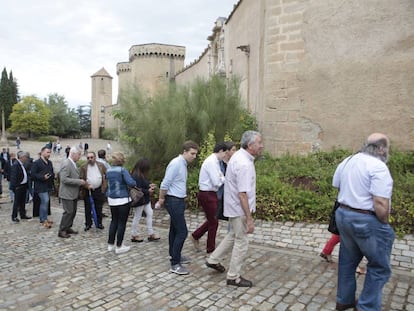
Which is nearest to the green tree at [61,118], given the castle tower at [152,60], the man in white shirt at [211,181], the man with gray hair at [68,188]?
the castle tower at [152,60]

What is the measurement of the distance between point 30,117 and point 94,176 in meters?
56.7

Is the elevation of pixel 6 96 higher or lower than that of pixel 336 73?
higher

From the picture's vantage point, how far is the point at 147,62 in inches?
1665

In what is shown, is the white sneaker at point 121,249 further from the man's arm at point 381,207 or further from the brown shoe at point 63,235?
the man's arm at point 381,207

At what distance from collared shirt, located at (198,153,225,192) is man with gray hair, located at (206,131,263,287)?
0.91 metres

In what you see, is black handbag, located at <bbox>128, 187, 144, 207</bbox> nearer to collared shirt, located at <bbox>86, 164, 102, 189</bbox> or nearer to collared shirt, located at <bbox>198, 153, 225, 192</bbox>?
collared shirt, located at <bbox>198, 153, 225, 192</bbox>

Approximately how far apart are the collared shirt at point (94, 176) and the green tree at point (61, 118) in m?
62.6

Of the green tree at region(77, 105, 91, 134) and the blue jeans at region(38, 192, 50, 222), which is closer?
the blue jeans at region(38, 192, 50, 222)

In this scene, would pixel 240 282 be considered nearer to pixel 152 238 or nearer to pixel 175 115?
pixel 152 238

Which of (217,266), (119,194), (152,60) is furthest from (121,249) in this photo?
(152,60)

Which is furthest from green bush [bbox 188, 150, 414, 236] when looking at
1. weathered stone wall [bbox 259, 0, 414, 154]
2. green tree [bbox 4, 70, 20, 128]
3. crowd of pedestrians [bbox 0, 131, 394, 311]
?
green tree [bbox 4, 70, 20, 128]

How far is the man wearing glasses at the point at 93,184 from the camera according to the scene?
7090 millimetres

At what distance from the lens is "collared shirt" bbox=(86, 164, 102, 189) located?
7086 millimetres

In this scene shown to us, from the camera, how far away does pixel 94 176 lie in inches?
281
